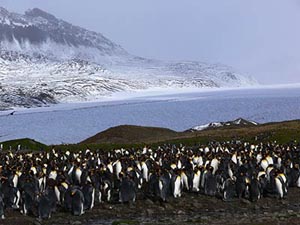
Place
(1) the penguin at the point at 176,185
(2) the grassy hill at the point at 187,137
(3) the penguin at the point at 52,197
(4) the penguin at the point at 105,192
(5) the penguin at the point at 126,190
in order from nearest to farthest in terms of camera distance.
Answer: (3) the penguin at the point at 52,197 → (5) the penguin at the point at 126,190 → (4) the penguin at the point at 105,192 → (1) the penguin at the point at 176,185 → (2) the grassy hill at the point at 187,137

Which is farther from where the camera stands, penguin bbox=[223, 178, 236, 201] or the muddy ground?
penguin bbox=[223, 178, 236, 201]

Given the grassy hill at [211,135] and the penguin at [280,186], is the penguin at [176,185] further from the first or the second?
the grassy hill at [211,135]

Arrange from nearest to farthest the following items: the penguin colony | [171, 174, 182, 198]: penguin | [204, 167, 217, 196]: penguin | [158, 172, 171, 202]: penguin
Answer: the penguin colony
[158, 172, 171, 202]: penguin
[171, 174, 182, 198]: penguin
[204, 167, 217, 196]: penguin

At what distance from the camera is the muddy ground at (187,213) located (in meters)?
17.2

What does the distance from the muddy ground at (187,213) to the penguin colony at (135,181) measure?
319 millimetres

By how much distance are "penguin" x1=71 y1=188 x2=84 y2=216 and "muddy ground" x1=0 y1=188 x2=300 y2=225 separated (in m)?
0.19

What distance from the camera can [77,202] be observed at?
18.2m

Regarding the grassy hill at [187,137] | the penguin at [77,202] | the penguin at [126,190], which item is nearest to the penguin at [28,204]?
the penguin at [77,202]

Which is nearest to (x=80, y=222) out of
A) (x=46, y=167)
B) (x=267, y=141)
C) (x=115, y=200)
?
(x=115, y=200)

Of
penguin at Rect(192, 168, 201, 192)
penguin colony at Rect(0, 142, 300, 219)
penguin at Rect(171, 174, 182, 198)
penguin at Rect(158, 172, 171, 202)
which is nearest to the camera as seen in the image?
penguin colony at Rect(0, 142, 300, 219)

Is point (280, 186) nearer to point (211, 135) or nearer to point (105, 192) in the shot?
point (105, 192)

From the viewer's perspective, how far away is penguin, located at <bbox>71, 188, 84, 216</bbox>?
18.2 meters

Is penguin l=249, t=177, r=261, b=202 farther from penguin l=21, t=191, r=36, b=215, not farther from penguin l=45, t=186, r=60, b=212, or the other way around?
penguin l=21, t=191, r=36, b=215

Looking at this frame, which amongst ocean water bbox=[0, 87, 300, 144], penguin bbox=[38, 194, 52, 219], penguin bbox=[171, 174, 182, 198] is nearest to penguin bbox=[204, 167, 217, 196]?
penguin bbox=[171, 174, 182, 198]
